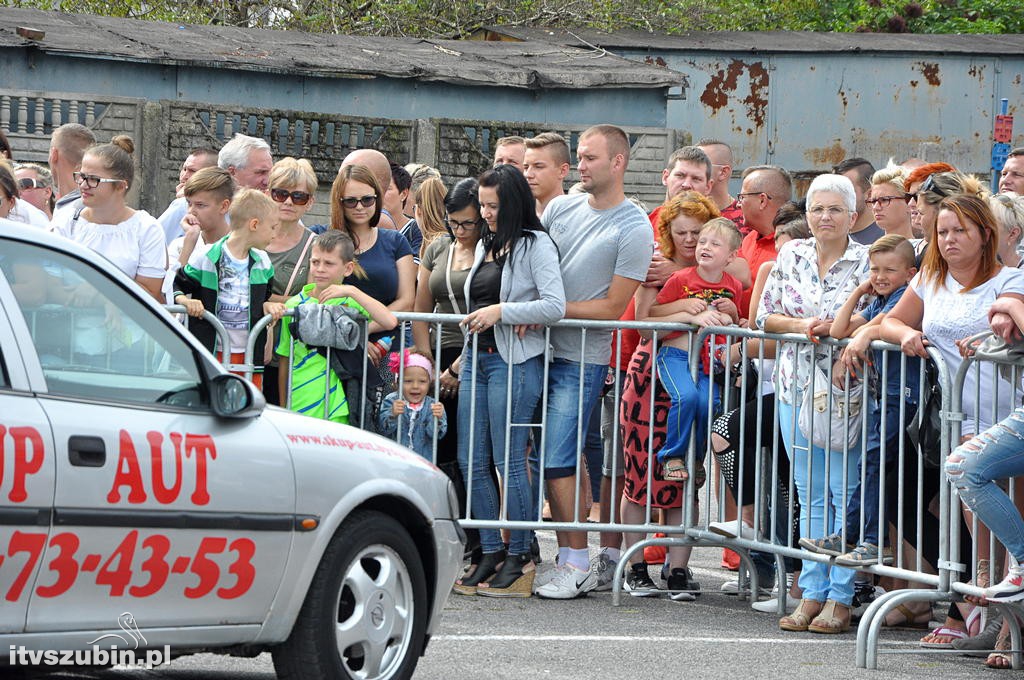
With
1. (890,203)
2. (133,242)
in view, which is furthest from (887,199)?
(133,242)

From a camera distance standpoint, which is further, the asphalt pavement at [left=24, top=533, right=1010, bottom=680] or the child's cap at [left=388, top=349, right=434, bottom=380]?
the child's cap at [left=388, top=349, right=434, bottom=380]

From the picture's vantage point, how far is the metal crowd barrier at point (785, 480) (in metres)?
7.24

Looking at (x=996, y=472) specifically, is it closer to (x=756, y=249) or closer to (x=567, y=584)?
(x=567, y=584)

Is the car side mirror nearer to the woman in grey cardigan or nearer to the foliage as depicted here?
the woman in grey cardigan

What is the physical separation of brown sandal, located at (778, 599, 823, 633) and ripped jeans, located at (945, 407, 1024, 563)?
1.40 meters

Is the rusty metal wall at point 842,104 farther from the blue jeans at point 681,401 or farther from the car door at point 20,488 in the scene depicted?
the car door at point 20,488

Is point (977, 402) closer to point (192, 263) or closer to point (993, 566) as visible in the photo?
point (993, 566)

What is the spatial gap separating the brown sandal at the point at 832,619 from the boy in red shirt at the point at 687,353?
116 centimetres

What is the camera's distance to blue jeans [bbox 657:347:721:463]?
28.9 feet

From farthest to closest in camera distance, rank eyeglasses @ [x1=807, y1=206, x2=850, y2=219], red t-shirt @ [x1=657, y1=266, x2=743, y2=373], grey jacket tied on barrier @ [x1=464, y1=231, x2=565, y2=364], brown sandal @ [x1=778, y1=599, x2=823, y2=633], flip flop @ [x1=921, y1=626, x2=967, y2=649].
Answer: red t-shirt @ [x1=657, y1=266, x2=743, y2=373] < grey jacket tied on barrier @ [x1=464, y1=231, x2=565, y2=364] < eyeglasses @ [x1=807, y1=206, x2=850, y2=219] < brown sandal @ [x1=778, y1=599, x2=823, y2=633] < flip flop @ [x1=921, y1=626, x2=967, y2=649]

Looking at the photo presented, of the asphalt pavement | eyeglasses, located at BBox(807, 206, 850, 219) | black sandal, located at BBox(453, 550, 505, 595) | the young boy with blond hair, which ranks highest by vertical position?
eyeglasses, located at BBox(807, 206, 850, 219)

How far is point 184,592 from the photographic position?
5301mm

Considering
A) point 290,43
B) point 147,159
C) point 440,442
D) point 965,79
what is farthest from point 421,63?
point 440,442

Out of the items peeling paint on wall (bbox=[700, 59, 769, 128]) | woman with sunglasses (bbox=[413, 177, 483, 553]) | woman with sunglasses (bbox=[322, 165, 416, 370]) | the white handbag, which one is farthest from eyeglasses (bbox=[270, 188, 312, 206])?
peeling paint on wall (bbox=[700, 59, 769, 128])
